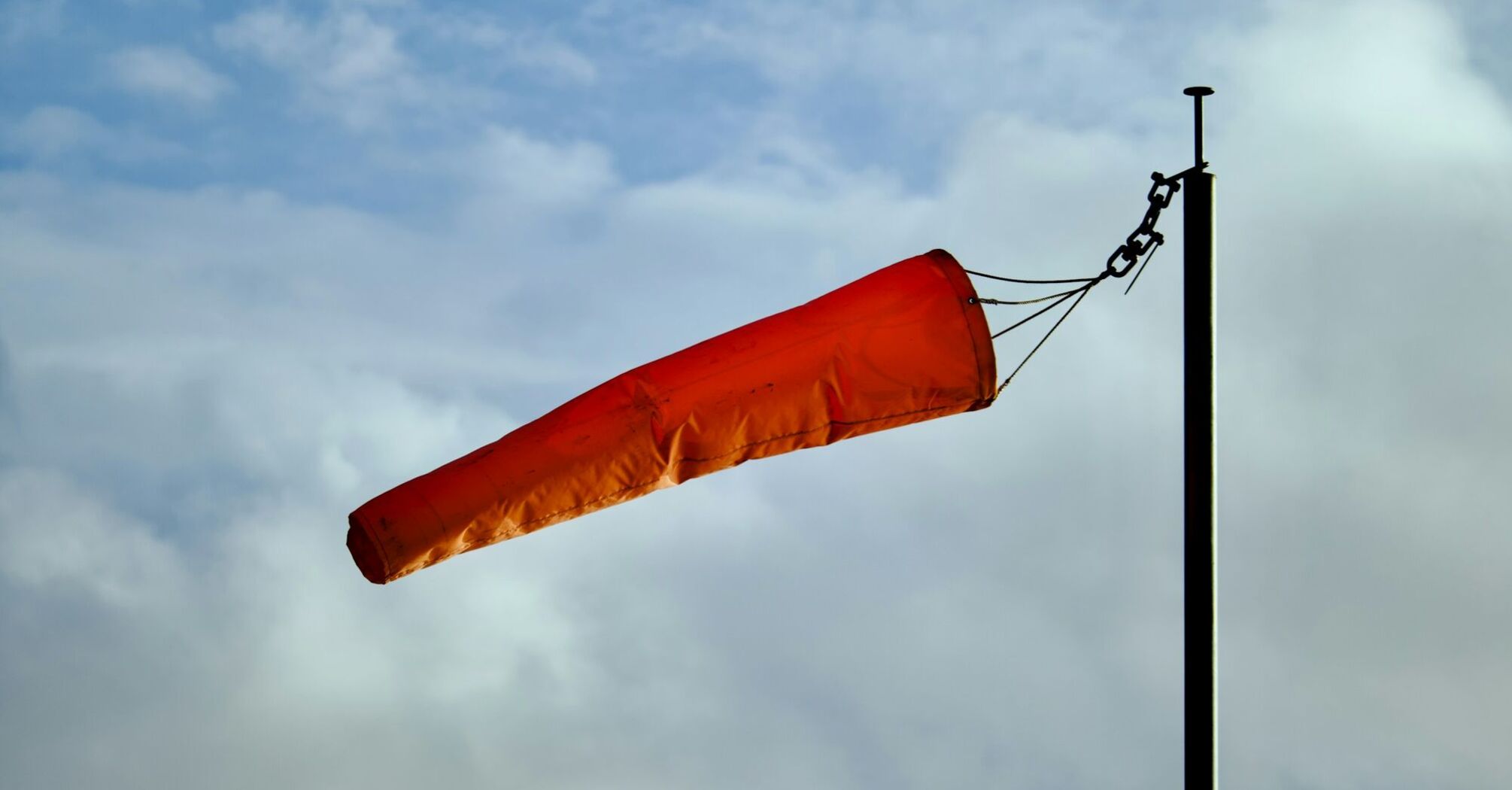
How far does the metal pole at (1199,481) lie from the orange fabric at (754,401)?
975 millimetres

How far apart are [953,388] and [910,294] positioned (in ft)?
1.56

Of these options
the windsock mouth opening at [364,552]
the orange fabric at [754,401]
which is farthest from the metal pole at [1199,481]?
the windsock mouth opening at [364,552]

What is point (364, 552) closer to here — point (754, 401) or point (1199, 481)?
point (754, 401)

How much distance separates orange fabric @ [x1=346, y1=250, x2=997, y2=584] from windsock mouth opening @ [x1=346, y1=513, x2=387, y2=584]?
3cm

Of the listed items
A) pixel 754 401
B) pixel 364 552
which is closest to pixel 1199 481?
pixel 754 401

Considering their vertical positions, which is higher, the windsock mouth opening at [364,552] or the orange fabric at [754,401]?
the orange fabric at [754,401]

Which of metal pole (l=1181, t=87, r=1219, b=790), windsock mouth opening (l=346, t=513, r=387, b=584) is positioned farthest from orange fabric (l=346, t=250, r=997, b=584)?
metal pole (l=1181, t=87, r=1219, b=790)

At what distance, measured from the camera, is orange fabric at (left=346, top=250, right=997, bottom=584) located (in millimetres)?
7039

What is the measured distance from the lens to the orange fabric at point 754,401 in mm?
7039

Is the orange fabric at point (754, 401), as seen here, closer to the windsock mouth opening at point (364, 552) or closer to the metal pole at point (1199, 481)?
the windsock mouth opening at point (364, 552)

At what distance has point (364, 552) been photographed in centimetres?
691

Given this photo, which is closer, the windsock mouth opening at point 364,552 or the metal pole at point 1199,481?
the metal pole at point 1199,481

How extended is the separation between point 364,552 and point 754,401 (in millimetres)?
1876

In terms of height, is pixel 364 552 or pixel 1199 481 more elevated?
pixel 1199 481
